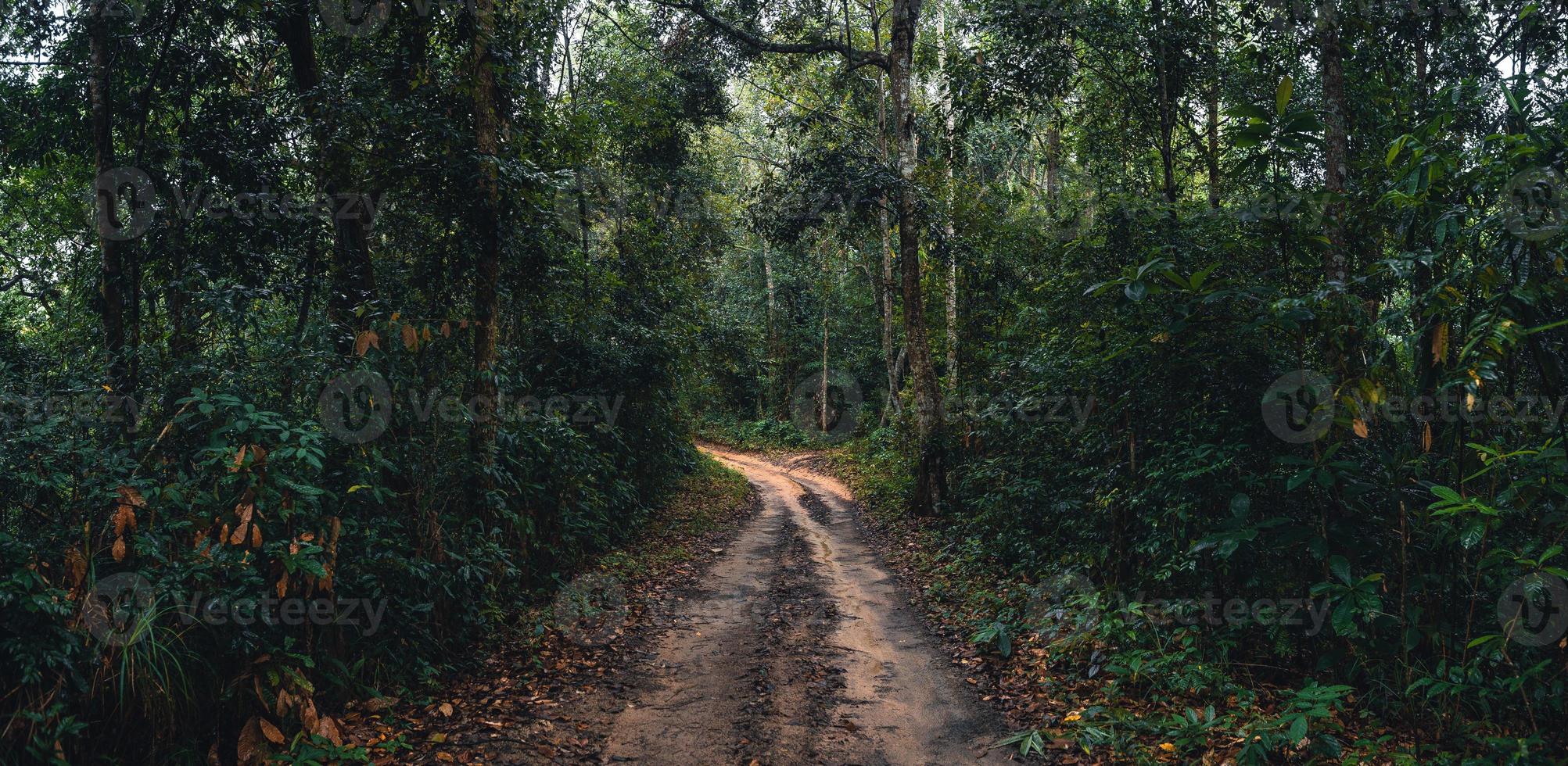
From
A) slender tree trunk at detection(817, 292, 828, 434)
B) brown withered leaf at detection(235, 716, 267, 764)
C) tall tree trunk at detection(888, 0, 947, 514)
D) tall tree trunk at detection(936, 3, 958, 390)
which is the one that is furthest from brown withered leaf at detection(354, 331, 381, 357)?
slender tree trunk at detection(817, 292, 828, 434)

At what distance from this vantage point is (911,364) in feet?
A: 46.0

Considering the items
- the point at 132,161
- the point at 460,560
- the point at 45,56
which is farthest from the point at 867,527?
the point at 45,56

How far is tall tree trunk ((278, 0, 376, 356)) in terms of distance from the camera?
7277 mm

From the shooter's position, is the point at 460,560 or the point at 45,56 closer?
the point at 460,560

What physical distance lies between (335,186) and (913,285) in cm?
911

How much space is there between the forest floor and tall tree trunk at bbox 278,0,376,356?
3660 millimetres

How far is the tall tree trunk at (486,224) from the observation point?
7.23 m

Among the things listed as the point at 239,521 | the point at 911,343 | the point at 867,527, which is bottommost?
the point at 867,527

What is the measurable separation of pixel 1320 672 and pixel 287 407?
6997 millimetres

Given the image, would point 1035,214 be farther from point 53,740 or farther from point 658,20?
point 53,740

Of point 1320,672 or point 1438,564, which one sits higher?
point 1438,564

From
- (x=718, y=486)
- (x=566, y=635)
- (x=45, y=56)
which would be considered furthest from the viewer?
(x=718, y=486)

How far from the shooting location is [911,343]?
46.0 ft

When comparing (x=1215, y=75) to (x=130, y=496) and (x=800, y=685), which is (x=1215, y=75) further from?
(x=130, y=496)
